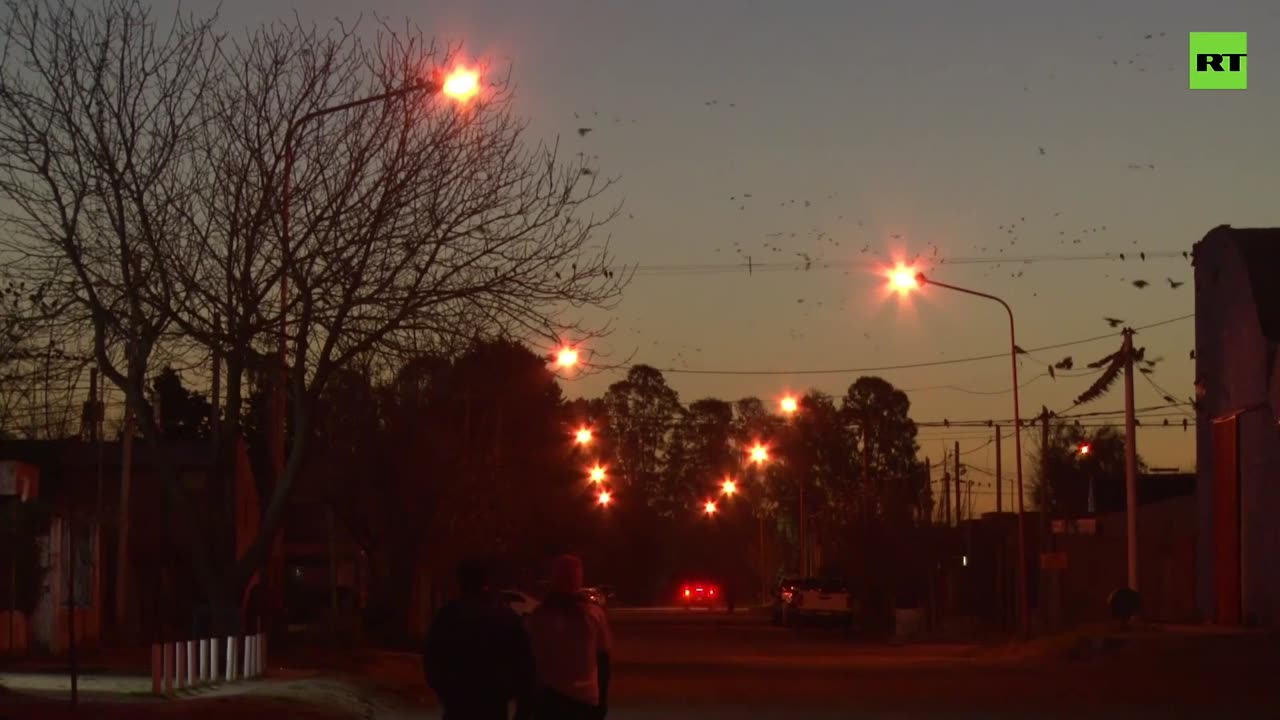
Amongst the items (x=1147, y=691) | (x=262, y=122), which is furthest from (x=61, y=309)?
(x=1147, y=691)

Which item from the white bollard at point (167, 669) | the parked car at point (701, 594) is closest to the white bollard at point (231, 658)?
the white bollard at point (167, 669)

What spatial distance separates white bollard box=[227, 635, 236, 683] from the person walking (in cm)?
1367

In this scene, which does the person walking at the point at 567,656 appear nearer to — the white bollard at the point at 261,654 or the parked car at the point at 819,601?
the white bollard at the point at 261,654

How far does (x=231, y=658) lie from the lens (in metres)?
24.3

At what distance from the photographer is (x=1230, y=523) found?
40.5 metres

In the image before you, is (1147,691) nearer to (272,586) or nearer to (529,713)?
(272,586)

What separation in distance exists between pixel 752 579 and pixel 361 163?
3940 inches

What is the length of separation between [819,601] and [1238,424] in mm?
22430

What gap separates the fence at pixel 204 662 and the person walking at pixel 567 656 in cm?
1184

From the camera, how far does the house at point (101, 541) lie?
3756 cm

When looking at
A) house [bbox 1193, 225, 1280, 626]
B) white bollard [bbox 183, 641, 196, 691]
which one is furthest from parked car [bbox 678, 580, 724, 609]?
white bollard [bbox 183, 641, 196, 691]

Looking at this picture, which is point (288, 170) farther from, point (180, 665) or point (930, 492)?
point (930, 492)

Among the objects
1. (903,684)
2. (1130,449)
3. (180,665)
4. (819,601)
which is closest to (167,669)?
(180,665)

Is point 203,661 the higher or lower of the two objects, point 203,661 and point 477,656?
the lower
